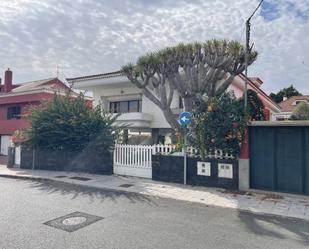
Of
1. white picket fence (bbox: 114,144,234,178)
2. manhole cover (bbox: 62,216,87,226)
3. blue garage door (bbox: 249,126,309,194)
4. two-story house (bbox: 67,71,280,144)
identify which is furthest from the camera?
two-story house (bbox: 67,71,280,144)

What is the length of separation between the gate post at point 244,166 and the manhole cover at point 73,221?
499 cm

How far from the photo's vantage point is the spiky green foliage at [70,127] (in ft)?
39.8

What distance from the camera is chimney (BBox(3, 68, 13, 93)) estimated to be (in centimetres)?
2586

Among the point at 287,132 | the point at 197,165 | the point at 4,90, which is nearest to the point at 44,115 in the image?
the point at 197,165

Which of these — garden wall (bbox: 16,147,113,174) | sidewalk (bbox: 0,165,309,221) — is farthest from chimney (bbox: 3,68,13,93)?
sidewalk (bbox: 0,165,309,221)

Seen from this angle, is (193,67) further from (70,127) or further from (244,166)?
(70,127)

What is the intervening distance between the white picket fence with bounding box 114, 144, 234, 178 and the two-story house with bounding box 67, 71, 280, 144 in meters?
4.53

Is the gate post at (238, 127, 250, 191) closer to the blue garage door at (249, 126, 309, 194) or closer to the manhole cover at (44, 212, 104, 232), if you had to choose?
the blue garage door at (249, 126, 309, 194)

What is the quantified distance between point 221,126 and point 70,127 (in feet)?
24.0

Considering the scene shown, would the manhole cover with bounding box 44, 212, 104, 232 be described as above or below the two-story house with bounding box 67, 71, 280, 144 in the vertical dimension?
below

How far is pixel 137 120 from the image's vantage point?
15922mm

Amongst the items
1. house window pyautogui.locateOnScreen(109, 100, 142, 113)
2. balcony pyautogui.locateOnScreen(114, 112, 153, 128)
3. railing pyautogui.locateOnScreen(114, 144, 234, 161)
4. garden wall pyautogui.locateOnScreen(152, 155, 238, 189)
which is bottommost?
garden wall pyautogui.locateOnScreen(152, 155, 238, 189)

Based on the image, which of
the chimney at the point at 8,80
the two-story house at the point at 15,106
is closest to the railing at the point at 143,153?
the two-story house at the point at 15,106

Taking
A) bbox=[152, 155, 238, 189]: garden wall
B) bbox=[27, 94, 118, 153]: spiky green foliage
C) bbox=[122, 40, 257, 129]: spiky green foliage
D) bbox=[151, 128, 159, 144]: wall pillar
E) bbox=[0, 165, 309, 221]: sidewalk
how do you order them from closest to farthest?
bbox=[0, 165, 309, 221]: sidewalk → bbox=[152, 155, 238, 189]: garden wall → bbox=[122, 40, 257, 129]: spiky green foliage → bbox=[27, 94, 118, 153]: spiky green foliage → bbox=[151, 128, 159, 144]: wall pillar
